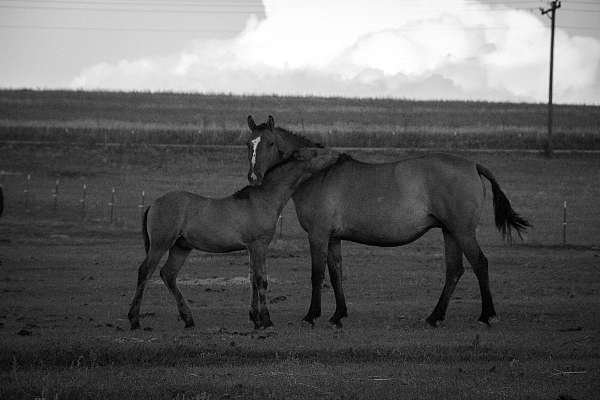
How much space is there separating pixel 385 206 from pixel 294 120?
2447 inches

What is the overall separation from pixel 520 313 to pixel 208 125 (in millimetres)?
59407

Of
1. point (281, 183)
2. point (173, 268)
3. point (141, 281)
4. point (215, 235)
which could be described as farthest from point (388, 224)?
point (141, 281)

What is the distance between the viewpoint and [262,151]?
49.2 feet

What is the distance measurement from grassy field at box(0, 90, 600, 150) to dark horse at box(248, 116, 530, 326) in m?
47.1

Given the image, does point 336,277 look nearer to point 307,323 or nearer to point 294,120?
point 307,323

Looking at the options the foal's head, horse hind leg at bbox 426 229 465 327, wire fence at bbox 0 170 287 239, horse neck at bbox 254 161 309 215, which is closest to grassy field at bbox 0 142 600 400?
horse hind leg at bbox 426 229 465 327

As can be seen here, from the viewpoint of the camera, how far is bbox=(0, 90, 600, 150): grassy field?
65500 mm

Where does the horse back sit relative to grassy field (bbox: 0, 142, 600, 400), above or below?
above

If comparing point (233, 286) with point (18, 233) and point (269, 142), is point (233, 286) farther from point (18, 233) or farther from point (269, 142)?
point (18, 233)

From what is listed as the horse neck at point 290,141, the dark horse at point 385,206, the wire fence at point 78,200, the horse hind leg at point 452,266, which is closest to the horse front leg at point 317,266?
the dark horse at point 385,206

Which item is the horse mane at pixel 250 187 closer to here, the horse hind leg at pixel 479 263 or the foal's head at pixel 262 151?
the foal's head at pixel 262 151

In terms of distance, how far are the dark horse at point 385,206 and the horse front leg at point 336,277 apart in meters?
0.02

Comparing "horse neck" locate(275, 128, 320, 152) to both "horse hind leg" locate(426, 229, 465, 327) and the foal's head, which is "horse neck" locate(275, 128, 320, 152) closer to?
the foal's head

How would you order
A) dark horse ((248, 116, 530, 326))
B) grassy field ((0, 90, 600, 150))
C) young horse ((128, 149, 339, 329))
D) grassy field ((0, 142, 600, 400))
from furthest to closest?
grassy field ((0, 90, 600, 150)), dark horse ((248, 116, 530, 326)), young horse ((128, 149, 339, 329)), grassy field ((0, 142, 600, 400))
